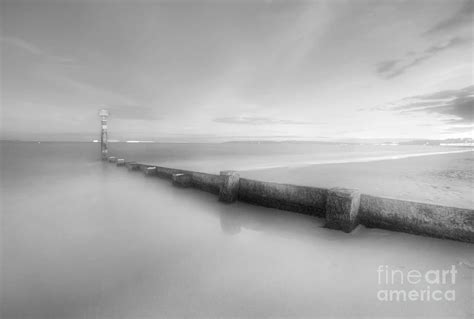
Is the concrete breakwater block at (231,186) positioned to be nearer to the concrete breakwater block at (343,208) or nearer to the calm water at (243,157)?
the concrete breakwater block at (343,208)

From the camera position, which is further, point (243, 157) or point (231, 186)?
point (243, 157)

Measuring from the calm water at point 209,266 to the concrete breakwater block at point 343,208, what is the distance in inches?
7.6

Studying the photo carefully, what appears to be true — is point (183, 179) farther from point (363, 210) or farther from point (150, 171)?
point (363, 210)

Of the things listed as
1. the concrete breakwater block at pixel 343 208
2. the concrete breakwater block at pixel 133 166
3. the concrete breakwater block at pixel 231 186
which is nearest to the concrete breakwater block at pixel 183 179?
the concrete breakwater block at pixel 231 186

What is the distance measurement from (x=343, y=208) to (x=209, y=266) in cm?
274

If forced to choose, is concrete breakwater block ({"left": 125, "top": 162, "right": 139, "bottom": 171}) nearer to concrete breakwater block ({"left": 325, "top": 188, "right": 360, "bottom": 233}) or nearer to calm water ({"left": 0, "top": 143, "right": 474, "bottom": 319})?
calm water ({"left": 0, "top": 143, "right": 474, "bottom": 319})

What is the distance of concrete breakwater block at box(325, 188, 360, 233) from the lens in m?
4.32

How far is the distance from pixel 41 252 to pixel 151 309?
2.90 metres

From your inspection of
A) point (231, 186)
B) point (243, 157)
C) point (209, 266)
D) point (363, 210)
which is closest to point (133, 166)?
point (231, 186)

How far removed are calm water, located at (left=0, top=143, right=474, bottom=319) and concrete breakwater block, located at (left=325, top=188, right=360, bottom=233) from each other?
0.19 m

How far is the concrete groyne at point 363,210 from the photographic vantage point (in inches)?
145

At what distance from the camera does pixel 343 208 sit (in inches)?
173

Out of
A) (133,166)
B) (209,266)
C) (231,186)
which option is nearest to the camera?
(209,266)

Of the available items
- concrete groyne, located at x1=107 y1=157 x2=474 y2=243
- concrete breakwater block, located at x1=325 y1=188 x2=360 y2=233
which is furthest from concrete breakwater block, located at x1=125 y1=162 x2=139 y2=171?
concrete breakwater block, located at x1=325 y1=188 x2=360 y2=233
